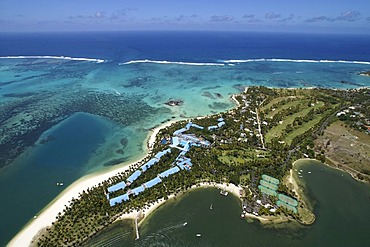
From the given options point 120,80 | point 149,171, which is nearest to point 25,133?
point 149,171

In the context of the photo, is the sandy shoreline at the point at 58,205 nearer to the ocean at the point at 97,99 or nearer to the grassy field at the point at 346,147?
the ocean at the point at 97,99

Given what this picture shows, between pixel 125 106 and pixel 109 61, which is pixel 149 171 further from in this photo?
pixel 109 61

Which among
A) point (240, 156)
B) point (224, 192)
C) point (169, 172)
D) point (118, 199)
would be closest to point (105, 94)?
point (169, 172)

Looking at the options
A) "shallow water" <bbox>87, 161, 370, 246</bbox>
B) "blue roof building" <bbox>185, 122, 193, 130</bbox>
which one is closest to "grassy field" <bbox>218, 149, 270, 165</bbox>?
"shallow water" <bbox>87, 161, 370, 246</bbox>

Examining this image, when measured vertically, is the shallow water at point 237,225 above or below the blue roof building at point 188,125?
below

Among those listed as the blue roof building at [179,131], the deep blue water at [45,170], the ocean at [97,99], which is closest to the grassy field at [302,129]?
the ocean at [97,99]

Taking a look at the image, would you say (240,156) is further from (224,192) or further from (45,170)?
(45,170)
